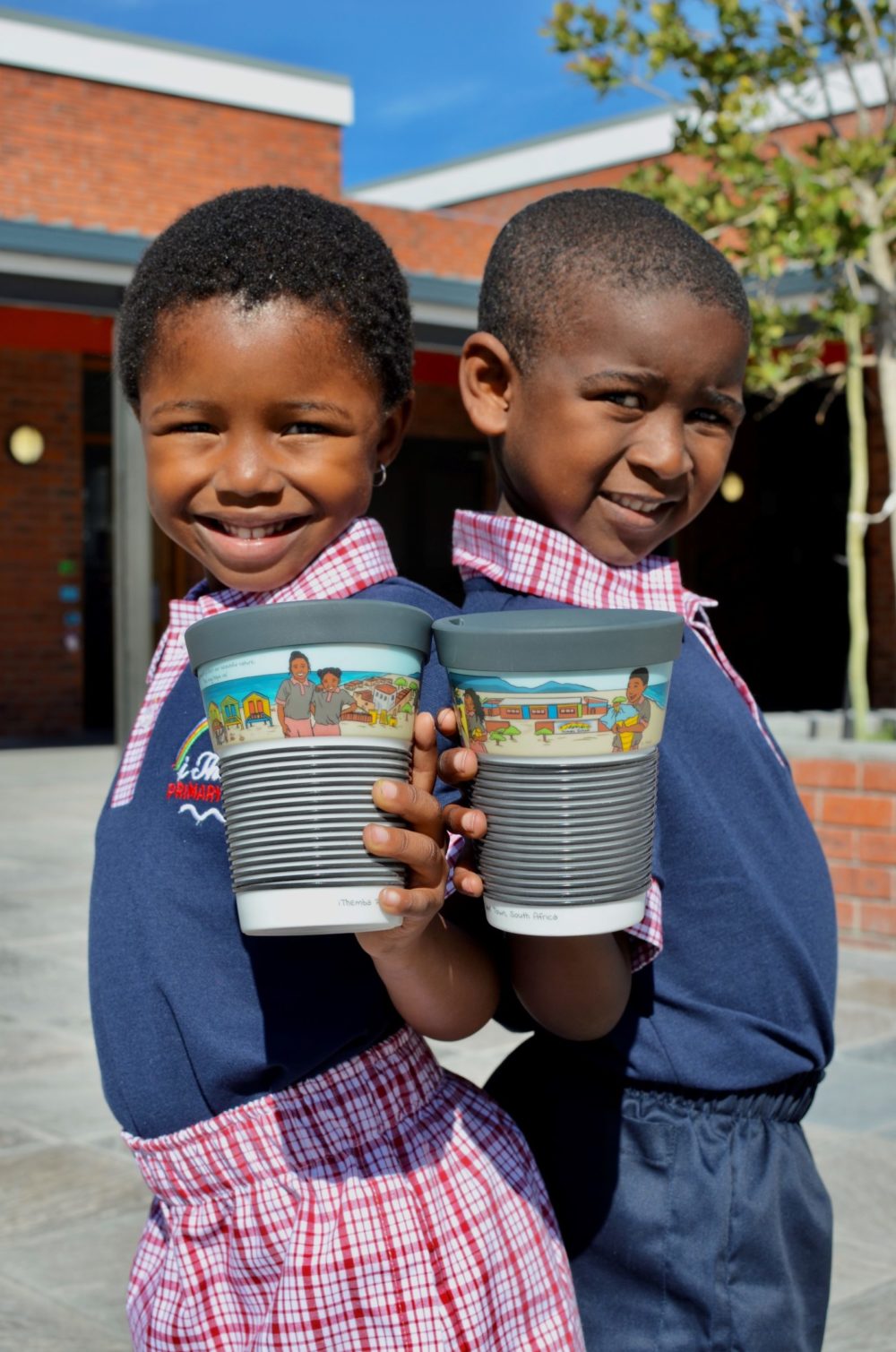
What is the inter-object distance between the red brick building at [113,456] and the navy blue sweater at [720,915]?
1002cm

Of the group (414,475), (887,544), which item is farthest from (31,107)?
(887,544)

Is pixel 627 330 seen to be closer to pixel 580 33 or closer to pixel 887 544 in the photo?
pixel 580 33

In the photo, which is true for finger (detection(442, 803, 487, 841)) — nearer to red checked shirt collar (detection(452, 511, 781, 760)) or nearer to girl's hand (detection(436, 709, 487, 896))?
girl's hand (detection(436, 709, 487, 896))

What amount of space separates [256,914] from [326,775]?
10cm

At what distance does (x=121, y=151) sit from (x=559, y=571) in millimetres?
15979

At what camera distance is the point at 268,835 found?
3.20 feet

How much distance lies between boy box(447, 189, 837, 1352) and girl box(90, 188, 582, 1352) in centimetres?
10

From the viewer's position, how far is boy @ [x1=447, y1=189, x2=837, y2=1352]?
134 cm

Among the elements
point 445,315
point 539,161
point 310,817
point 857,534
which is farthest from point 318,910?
point 539,161

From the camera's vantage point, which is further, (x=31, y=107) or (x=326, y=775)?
(x=31, y=107)

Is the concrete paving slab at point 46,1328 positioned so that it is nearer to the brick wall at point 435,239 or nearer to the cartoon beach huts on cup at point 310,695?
the cartoon beach huts on cup at point 310,695

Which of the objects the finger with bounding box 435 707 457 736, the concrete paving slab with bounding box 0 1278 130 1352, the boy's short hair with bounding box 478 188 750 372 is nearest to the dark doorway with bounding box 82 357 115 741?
the concrete paving slab with bounding box 0 1278 130 1352

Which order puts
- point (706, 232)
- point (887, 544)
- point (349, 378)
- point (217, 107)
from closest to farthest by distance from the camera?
1. point (349, 378)
2. point (706, 232)
3. point (887, 544)
4. point (217, 107)

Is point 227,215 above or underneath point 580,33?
underneath
